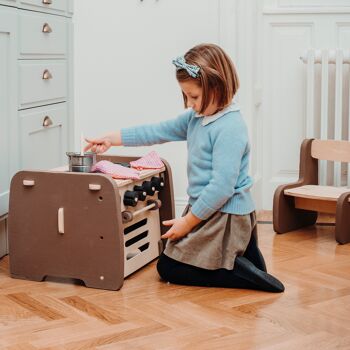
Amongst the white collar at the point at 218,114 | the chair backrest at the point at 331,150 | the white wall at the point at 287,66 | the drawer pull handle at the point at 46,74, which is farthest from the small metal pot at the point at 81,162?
the white wall at the point at 287,66

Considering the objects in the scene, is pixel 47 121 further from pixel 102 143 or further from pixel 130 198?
pixel 130 198

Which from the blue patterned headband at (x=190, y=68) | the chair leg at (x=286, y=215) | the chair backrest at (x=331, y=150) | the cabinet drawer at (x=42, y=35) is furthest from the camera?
the chair backrest at (x=331, y=150)

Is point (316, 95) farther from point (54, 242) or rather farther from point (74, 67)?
point (54, 242)

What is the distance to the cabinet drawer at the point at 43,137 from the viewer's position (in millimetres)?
2521

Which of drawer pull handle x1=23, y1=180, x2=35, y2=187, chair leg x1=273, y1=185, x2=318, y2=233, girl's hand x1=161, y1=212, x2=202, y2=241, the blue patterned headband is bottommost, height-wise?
chair leg x1=273, y1=185, x2=318, y2=233

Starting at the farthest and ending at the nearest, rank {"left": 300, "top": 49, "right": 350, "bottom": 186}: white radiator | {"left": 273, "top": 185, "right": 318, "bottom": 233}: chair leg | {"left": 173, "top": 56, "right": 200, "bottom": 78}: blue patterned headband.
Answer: {"left": 300, "top": 49, "right": 350, "bottom": 186}: white radiator, {"left": 273, "top": 185, "right": 318, "bottom": 233}: chair leg, {"left": 173, "top": 56, "right": 200, "bottom": 78}: blue patterned headband

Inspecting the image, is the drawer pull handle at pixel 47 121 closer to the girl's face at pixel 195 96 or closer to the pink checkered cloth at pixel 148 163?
the pink checkered cloth at pixel 148 163

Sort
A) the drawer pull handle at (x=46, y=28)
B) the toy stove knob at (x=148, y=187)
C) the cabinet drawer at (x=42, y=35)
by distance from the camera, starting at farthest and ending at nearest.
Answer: the drawer pull handle at (x=46, y=28) < the cabinet drawer at (x=42, y=35) < the toy stove knob at (x=148, y=187)

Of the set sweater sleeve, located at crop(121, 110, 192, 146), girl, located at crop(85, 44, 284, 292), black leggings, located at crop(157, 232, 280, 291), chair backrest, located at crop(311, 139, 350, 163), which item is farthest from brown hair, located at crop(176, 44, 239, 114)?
chair backrest, located at crop(311, 139, 350, 163)

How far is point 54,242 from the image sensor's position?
221 centimetres

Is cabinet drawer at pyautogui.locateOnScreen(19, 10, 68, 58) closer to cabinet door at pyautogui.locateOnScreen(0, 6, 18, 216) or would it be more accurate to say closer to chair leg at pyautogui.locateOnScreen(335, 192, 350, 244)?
cabinet door at pyautogui.locateOnScreen(0, 6, 18, 216)

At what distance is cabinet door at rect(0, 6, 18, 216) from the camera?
2.36 m

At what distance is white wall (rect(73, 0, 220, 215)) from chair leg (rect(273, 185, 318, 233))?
14.2 inches

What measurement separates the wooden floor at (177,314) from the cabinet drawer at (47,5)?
83 centimetres
